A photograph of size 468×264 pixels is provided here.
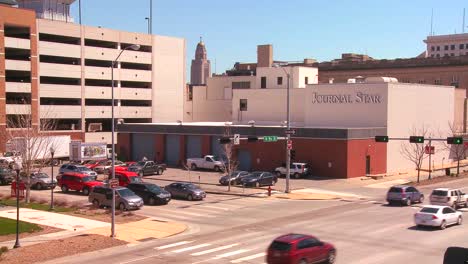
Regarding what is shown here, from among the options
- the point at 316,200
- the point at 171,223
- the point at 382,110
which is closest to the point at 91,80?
the point at 382,110

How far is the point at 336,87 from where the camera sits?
73188 millimetres

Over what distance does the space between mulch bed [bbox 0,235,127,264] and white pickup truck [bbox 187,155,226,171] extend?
39.1 meters

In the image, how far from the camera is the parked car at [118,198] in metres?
41.9

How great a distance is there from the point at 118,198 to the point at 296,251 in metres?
22.4

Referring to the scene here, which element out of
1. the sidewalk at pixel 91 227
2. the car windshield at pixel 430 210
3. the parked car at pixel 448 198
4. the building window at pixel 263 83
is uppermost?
the building window at pixel 263 83

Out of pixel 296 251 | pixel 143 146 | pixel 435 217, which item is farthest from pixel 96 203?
pixel 143 146

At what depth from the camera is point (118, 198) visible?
138 feet

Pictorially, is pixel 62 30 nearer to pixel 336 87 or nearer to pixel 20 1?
pixel 20 1

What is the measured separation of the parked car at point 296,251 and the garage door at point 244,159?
48213 mm

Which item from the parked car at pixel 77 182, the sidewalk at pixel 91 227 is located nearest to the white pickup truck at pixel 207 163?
the parked car at pixel 77 182

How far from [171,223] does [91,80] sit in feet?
210

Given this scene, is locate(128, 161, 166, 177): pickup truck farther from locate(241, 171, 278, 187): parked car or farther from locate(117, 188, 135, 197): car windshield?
locate(117, 188, 135, 197): car windshield

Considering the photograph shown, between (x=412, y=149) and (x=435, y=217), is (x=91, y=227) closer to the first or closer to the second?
(x=435, y=217)

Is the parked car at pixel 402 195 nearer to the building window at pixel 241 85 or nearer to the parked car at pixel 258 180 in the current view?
the parked car at pixel 258 180
